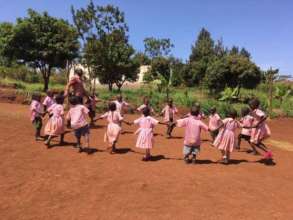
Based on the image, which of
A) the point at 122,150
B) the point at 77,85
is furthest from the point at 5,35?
the point at 122,150

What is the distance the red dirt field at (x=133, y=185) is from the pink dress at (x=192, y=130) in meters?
0.52

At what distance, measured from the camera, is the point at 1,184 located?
7156 mm

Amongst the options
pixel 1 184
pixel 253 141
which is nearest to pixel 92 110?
pixel 253 141

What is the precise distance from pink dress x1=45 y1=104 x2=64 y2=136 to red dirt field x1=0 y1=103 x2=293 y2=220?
40 cm

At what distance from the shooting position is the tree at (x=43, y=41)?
28.9 m

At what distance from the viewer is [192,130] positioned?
905 cm

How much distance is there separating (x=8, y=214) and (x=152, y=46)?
151 ft

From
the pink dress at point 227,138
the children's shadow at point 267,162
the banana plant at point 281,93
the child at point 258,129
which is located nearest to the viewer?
the pink dress at point 227,138

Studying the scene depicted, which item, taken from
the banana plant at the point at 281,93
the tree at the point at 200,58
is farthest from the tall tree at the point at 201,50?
the banana plant at the point at 281,93

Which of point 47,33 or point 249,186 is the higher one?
point 47,33

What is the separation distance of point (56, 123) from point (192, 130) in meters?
3.33

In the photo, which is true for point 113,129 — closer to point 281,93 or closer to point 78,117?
point 78,117

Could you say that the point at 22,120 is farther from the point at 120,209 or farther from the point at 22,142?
A: the point at 120,209

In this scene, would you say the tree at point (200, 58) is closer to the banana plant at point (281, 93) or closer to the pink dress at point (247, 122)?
the banana plant at point (281, 93)
